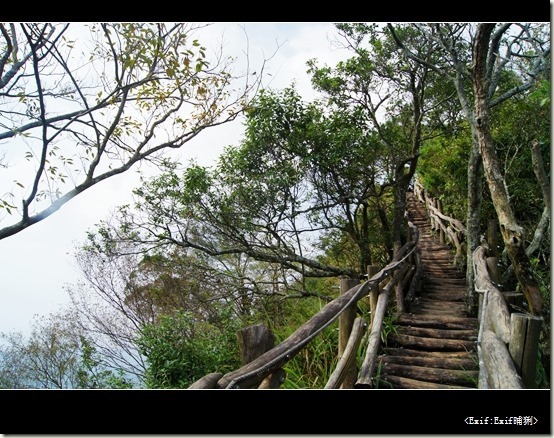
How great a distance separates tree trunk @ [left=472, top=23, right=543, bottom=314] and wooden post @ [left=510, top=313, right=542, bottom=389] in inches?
56.4

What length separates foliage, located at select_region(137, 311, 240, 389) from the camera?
14.6ft

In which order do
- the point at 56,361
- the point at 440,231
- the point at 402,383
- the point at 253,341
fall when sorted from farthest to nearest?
the point at 440,231
the point at 56,361
the point at 402,383
the point at 253,341

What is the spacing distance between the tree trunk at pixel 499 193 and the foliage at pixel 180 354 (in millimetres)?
3099

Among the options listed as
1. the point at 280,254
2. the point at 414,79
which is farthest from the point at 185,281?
the point at 414,79

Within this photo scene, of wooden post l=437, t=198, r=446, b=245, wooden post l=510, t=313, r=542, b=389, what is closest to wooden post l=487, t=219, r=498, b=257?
wooden post l=510, t=313, r=542, b=389

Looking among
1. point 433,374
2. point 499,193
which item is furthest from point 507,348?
point 433,374

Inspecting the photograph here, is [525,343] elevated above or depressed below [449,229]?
below

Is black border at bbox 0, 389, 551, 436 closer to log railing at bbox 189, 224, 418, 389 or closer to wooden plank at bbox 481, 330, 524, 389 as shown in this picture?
wooden plank at bbox 481, 330, 524, 389

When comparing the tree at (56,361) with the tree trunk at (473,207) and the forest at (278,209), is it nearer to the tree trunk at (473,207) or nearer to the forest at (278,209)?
the forest at (278,209)

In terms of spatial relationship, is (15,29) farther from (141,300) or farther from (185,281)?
(141,300)

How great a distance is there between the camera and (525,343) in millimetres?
1862

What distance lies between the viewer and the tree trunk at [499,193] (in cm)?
319

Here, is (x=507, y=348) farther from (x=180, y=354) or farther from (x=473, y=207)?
(x=180, y=354)

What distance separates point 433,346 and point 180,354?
2567 millimetres
